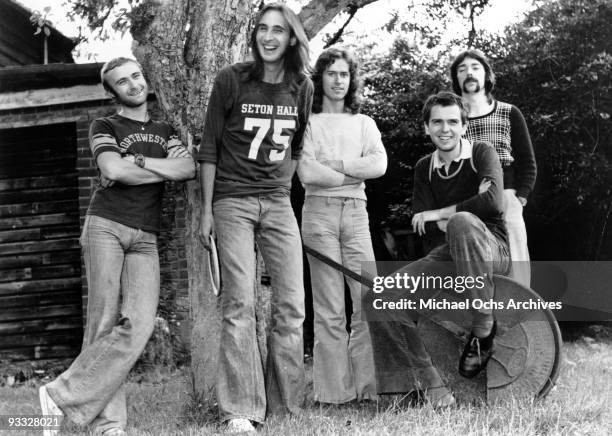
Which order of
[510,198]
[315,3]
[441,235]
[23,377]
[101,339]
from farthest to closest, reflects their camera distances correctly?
[23,377], [315,3], [510,198], [441,235], [101,339]

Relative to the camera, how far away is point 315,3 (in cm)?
644

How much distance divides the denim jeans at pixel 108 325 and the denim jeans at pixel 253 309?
450 millimetres

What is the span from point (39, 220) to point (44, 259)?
44 centimetres

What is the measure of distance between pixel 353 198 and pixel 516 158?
1.19 meters

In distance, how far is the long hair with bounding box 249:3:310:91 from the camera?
3.93 m

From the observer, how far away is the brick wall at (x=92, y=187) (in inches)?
294

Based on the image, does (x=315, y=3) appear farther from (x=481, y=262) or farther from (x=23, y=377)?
(x=23, y=377)

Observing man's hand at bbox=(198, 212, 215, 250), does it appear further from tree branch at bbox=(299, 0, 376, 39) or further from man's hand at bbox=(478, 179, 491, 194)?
tree branch at bbox=(299, 0, 376, 39)

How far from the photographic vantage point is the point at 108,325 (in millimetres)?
3793

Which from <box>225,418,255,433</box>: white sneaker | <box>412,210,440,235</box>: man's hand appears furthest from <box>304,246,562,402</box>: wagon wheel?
<box>225,418,255,433</box>: white sneaker

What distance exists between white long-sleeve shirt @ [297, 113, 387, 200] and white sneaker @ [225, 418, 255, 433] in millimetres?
1433

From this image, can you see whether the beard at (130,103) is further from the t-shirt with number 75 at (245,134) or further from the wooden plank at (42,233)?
the wooden plank at (42,233)

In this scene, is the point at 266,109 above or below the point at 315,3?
below

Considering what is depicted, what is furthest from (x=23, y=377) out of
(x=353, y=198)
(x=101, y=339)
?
(x=353, y=198)
